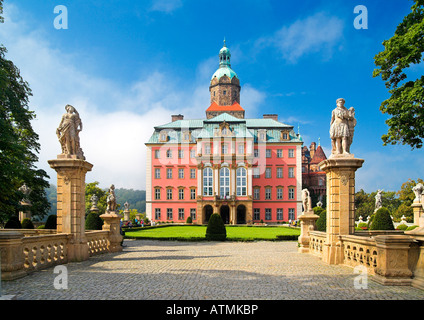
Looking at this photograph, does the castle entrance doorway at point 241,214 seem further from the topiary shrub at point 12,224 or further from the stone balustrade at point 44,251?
the stone balustrade at point 44,251

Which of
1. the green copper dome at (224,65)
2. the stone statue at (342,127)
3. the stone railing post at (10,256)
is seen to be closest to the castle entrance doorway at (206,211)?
the green copper dome at (224,65)

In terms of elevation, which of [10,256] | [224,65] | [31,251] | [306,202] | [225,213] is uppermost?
[224,65]

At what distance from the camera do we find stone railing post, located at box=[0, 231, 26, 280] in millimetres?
8047

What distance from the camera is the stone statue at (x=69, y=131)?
37.2 ft

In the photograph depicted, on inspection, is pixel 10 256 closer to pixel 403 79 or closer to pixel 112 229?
pixel 112 229

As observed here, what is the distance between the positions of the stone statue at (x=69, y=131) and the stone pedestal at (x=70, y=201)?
0.44m

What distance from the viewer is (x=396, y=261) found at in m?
7.46

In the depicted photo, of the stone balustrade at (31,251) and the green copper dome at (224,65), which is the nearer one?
the stone balustrade at (31,251)

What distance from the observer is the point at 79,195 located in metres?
11.4

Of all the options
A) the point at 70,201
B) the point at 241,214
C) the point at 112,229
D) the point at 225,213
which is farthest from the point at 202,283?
the point at 241,214

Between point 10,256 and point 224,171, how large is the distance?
43.5 m

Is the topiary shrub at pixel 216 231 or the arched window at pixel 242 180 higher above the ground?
the arched window at pixel 242 180

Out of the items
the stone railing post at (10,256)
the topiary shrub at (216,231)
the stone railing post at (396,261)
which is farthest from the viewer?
the topiary shrub at (216,231)
